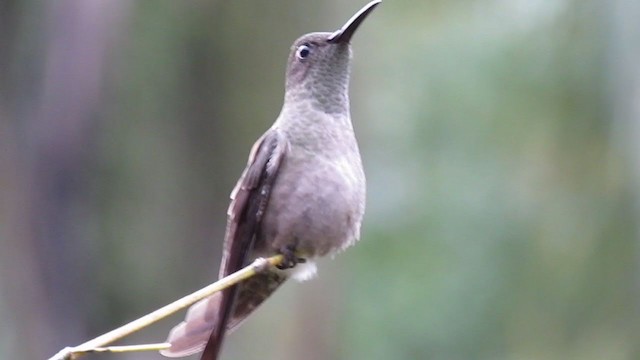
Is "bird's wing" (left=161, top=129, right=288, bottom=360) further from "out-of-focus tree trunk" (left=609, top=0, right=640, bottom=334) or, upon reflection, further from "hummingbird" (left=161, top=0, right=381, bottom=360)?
"out-of-focus tree trunk" (left=609, top=0, right=640, bottom=334)

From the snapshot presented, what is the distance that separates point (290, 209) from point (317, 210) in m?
0.06

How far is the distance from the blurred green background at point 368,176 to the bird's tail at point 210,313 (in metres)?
1.66

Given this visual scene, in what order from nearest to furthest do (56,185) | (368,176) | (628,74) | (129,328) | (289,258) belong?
(129,328) → (289,258) → (628,74) → (56,185) → (368,176)

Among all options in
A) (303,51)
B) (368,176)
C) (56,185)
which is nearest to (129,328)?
(303,51)

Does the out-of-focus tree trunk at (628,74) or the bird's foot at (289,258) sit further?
the out-of-focus tree trunk at (628,74)

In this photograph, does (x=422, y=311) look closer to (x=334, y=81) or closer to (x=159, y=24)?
(x=159, y=24)

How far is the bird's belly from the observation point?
6.77ft

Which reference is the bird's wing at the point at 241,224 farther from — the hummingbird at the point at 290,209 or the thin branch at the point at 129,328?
the thin branch at the point at 129,328

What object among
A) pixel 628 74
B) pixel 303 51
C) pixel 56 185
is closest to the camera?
pixel 303 51

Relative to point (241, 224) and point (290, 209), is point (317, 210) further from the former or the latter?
point (241, 224)

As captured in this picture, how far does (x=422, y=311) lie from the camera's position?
204 inches

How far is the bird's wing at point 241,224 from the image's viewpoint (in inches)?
79.1

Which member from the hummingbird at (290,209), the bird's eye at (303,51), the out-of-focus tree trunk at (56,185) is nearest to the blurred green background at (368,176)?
the out-of-focus tree trunk at (56,185)

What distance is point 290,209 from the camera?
2.08 metres
